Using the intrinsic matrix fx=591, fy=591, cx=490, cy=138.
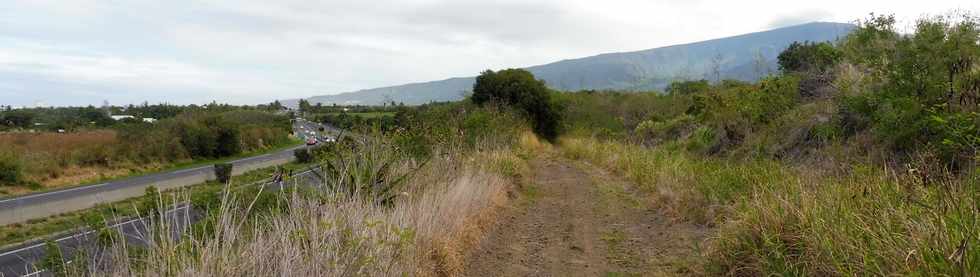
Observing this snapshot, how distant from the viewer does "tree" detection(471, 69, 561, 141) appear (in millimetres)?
29031

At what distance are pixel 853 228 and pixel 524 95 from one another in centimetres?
2684

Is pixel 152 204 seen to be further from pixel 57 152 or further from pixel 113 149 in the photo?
pixel 113 149

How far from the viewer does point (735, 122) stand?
47.6 ft

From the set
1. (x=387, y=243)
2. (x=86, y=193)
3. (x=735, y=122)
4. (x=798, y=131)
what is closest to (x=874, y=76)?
(x=798, y=131)

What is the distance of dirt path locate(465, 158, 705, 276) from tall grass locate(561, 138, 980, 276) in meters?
0.67

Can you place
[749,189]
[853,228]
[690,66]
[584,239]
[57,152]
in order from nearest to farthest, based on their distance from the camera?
1. [853,228]
2. [749,189]
3. [584,239]
4. [57,152]
5. [690,66]

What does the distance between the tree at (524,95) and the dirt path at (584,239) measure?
1811 cm

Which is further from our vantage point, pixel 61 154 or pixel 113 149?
pixel 113 149

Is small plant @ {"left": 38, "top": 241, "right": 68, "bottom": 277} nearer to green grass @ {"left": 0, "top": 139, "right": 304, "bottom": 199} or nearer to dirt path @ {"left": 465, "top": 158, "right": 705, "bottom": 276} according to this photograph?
dirt path @ {"left": 465, "top": 158, "right": 705, "bottom": 276}

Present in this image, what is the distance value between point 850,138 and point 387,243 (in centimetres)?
793

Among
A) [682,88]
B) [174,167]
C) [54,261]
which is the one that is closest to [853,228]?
[54,261]

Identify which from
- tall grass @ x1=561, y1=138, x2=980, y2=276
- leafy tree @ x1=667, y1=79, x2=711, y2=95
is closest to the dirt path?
tall grass @ x1=561, y1=138, x2=980, y2=276

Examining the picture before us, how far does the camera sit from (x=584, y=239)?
693 cm

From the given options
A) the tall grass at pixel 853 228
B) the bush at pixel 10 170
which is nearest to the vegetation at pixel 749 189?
the tall grass at pixel 853 228
